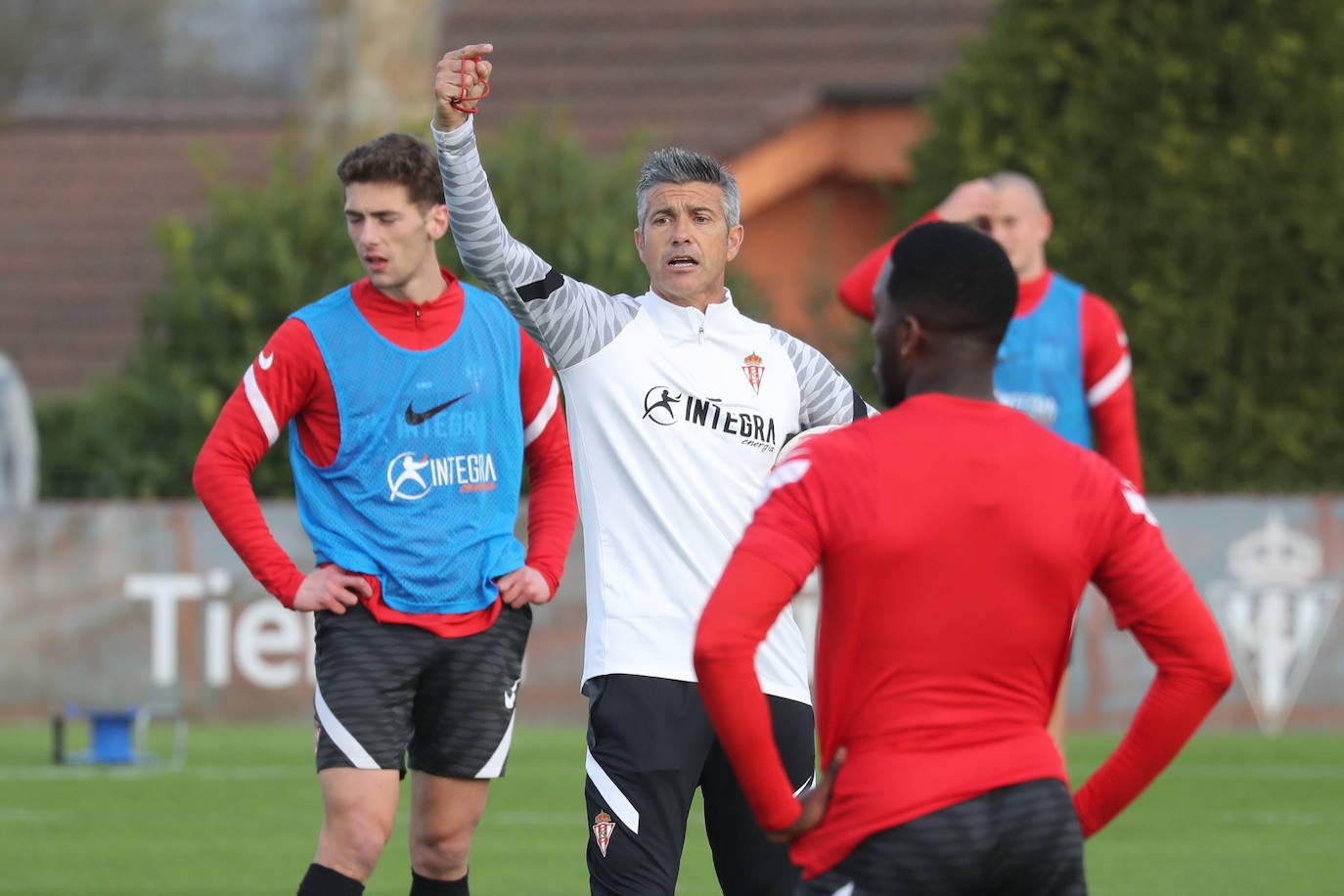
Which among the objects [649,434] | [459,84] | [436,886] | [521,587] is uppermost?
[459,84]

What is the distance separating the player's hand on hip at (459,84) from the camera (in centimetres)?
516

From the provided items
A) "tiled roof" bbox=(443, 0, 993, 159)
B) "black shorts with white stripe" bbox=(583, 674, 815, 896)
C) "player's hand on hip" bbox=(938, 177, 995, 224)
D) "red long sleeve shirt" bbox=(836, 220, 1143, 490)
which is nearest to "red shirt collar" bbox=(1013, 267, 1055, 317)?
"red long sleeve shirt" bbox=(836, 220, 1143, 490)

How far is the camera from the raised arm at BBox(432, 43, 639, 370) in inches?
205

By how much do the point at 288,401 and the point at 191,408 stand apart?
1043 centimetres

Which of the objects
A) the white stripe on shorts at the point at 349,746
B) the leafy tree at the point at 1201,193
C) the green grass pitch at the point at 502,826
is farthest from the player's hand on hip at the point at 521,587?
the leafy tree at the point at 1201,193

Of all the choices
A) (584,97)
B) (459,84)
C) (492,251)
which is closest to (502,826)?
(492,251)

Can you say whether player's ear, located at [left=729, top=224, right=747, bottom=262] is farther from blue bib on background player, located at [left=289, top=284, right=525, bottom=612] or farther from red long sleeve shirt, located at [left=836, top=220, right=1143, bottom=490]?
red long sleeve shirt, located at [left=836, top=220, right=1143, bottom=490]

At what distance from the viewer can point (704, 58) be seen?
26.8 meters

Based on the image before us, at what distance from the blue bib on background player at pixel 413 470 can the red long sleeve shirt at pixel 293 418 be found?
1.4 inches

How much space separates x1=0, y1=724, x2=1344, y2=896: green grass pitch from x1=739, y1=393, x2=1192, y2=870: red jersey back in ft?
15.8

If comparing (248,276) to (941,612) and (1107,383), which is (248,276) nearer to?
(1107,383)

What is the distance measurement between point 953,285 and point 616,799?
193cm

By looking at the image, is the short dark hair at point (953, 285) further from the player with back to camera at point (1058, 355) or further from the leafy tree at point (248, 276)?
the leafy tree at point (248, 276)

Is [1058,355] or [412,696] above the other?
[1058,355]
